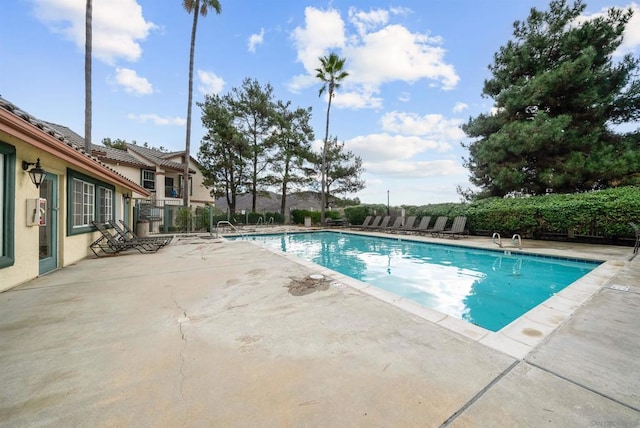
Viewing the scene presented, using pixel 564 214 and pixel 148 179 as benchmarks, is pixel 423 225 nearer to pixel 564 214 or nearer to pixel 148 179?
pixel 564 214

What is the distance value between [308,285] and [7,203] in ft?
15.4

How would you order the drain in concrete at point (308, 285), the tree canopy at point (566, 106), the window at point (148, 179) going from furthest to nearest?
the window at point (148, 179)
the tree canopy at point (566, 106)
the drain in concrete at point (308, 285)

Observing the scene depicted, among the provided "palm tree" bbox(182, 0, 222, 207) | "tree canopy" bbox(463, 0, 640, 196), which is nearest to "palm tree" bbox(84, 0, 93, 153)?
"palm tree" bbox(182, 0, 222, 207)

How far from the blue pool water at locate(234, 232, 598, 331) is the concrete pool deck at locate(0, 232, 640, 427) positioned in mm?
1067

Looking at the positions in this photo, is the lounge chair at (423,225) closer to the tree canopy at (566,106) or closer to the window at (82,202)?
the tree canopy at (566,106)

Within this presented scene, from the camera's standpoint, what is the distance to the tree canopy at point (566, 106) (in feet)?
36.5

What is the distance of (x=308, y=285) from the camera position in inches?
166

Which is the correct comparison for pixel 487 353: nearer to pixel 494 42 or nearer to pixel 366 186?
pixel 494 42

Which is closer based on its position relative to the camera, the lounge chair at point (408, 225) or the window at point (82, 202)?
the window at point (82, 202)

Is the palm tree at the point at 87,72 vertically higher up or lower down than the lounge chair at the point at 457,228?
higher up

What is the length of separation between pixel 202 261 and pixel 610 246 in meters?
12.7

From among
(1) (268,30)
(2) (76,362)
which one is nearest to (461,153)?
(1) (268,30)

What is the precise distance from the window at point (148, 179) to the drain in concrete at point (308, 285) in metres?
20.0

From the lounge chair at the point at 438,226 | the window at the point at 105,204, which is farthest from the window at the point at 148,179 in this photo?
the lounge chair at the point at 438,226
